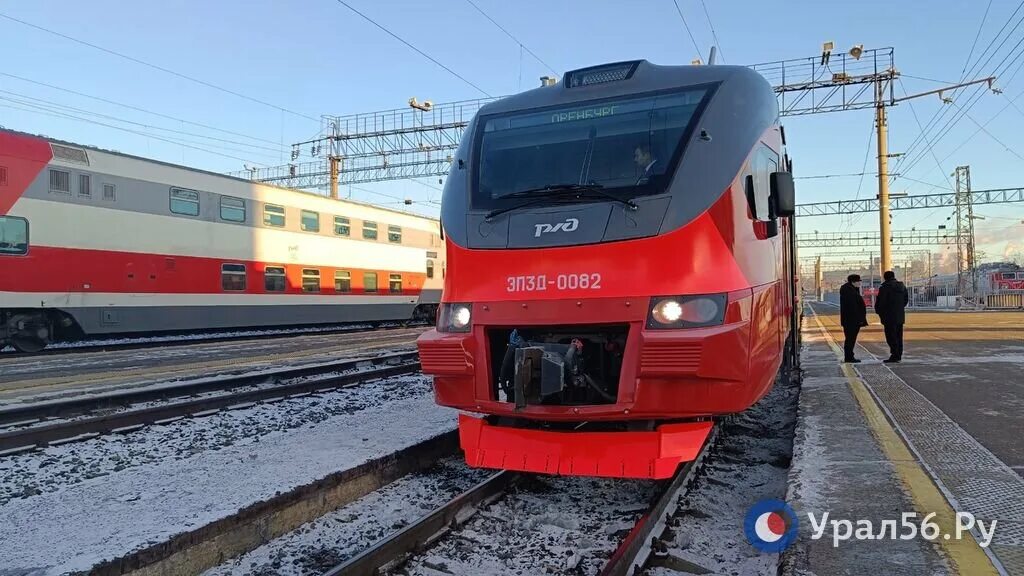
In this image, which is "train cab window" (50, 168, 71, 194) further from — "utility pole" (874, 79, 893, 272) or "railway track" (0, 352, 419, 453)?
"utility pole" (874, 79, 893, 272)

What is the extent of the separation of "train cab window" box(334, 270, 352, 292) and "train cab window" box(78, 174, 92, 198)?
7.57m

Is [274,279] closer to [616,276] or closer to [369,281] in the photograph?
[369,281]

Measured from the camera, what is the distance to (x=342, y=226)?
69.2 feet

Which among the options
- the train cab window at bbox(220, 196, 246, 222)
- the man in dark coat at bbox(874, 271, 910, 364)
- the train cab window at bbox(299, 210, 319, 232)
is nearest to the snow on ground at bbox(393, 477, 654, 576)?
the man in dark coat at bbox(874, 271, 910, 364)

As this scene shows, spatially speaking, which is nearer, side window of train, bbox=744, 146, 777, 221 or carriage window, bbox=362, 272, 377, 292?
side window of train, bbox=744, 146, 777, 221

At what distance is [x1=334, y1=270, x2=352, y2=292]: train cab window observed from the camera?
20.8m

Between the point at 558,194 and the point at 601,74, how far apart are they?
1.22 meters

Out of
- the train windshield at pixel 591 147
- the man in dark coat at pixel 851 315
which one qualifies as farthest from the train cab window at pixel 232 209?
the man in dark coat at pixel 851 315

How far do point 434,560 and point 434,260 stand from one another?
72.7ft

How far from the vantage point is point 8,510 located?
14.1ft

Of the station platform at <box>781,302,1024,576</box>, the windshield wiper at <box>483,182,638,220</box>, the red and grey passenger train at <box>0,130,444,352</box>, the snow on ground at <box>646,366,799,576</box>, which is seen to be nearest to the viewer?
the station platform at <box>781,302,1024,576</box>

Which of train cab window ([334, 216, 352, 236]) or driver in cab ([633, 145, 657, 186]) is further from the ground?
train cab window ([334, 216, 352, 236])

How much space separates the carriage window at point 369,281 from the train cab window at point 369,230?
1.24 m

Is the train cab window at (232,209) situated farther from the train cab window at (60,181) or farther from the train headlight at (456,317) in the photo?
the train headlight at (456,317)
